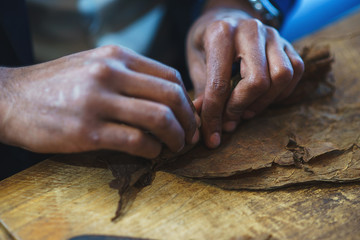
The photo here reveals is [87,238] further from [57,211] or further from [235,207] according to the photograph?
[235,207]

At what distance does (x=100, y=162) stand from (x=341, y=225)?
0.72 meters

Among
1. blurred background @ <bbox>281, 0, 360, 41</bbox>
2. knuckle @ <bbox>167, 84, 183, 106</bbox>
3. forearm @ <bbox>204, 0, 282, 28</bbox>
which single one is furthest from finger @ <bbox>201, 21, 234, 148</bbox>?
blurred background @ <bbox>281, 0, 360, 41</bbox>

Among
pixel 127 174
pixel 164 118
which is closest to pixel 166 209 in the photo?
pixel 127 174

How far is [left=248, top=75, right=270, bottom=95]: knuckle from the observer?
104 cm

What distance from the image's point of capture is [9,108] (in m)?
0.83

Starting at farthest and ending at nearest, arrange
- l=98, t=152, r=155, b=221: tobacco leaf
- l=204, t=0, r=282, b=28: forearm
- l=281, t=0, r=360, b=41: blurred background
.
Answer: l=281, t=0, r=360, b=41: blurred background → l=204, t=0, r=282, b=28: forearm → l=98, t=152, r=155, b=221: tobacco leaf

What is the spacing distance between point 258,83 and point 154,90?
0.40 metres

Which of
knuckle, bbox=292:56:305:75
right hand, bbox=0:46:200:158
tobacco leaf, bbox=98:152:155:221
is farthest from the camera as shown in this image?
knuckle, bbox=292:56:305:75

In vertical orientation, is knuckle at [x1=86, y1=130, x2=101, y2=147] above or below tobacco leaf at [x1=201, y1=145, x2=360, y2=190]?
above

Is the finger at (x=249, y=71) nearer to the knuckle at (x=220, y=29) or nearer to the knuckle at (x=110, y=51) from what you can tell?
the knuckle at (x=220, y=29)

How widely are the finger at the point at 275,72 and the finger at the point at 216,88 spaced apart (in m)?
0.14

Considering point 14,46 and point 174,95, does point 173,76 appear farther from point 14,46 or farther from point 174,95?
point 14,46

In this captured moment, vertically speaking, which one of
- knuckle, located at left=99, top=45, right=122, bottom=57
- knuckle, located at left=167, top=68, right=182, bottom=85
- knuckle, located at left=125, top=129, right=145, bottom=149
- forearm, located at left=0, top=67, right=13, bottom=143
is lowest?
knuckle, located at left=125, top=129, right=145, bottom=149

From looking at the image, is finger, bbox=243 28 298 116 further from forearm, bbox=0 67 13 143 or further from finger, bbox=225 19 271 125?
forearm, bbox=0 67 13 143
